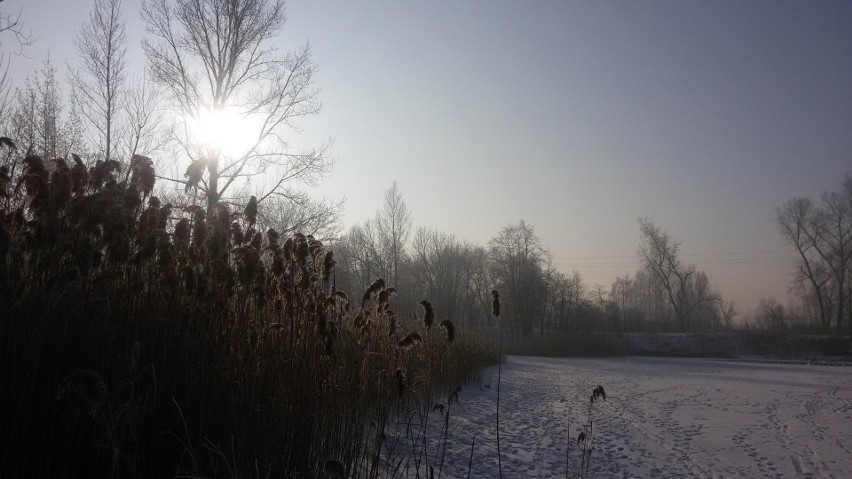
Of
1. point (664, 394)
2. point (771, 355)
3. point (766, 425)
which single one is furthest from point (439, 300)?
point (766, 425)

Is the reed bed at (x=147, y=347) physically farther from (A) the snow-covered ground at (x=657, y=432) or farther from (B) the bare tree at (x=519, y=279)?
(B) the bare tree at (x=519, y=279)

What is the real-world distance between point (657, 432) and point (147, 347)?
18.9ft

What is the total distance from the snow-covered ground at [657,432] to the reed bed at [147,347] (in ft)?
3.22

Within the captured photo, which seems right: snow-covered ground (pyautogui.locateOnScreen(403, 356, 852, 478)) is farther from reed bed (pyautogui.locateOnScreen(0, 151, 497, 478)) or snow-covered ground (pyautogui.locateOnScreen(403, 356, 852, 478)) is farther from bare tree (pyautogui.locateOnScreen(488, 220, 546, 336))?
bare tree (pyautogui.locateOnScreen(488, 220, 546, 336))

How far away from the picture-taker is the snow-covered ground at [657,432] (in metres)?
4.77

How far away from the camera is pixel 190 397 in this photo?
2844 millimetres

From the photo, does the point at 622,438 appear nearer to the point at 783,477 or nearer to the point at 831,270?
the point at 783,477

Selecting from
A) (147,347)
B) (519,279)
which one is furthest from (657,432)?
(519,279)

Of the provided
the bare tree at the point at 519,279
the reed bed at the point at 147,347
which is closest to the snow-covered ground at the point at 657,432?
the reed bed at the point at 147,347

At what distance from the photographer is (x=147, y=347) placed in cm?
279

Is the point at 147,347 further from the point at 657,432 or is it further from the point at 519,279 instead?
the point at 519,279

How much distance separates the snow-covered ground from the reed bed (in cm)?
98

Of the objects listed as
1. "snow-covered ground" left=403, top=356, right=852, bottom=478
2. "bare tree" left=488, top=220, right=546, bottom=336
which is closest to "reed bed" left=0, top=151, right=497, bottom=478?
"snow-covered ground" left=403, top=356, right=852, bottom=478

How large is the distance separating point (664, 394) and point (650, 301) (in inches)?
3809
